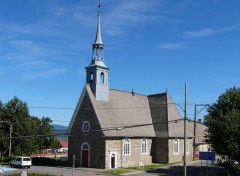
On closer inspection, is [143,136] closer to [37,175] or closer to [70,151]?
[70,151]

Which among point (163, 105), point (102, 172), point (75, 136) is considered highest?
point (163, 105)

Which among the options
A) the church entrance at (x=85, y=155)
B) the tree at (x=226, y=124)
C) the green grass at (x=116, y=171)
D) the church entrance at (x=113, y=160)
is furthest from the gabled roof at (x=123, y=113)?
the tree at (x=226, y=124)

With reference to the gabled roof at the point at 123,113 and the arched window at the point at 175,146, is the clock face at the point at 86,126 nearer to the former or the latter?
the gabled roof at the point at 123,113

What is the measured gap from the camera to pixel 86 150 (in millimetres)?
52156

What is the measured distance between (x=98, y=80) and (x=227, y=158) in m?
21.8

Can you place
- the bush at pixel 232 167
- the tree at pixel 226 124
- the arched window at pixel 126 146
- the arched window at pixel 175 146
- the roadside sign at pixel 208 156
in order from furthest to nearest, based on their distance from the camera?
the arched window at pixel 175 146, the arched window at pixel 126 146, the tree at pixel 226 124, the bush at pixel 232 167, the roadside sign at pixel 208 156

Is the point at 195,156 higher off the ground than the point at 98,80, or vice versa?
the point at 98,80

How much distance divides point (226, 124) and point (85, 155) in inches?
842

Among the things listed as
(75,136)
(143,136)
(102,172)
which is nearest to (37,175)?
(102,172)

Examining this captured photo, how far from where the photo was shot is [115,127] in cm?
5081

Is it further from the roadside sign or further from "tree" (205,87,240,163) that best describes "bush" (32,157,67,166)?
the roadside sign

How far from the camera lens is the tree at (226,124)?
38.2 m

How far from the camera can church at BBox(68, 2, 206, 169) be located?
167 feet

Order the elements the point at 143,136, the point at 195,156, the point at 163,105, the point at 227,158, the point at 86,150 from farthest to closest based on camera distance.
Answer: the point at 195,156 < the point at 163,105 < the point at 143,136 < the point at 86,150 < the point at 227,158
